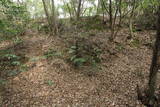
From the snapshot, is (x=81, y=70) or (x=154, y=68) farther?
(x=81, y=70)

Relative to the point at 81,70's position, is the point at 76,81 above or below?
below

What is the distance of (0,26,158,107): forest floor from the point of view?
3912 millimetres

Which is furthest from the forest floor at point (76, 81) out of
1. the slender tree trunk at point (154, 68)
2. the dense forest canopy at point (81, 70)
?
the slender tree trunk at point (154, 68)

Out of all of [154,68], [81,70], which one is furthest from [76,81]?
[154,68]

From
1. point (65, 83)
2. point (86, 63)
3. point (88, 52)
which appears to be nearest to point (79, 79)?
point (65, 83)

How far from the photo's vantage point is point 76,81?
16.2 ft

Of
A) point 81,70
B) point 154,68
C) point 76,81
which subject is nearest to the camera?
point 154,68

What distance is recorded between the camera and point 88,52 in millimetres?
6531

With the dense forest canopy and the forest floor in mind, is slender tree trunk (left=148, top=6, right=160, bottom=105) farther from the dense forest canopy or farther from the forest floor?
the forest floor

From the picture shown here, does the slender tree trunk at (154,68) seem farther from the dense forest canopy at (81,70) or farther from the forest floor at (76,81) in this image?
the forest floor at (76,81)

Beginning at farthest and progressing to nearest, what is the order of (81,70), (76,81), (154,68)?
(81,70)
(76,81)
(154,68)

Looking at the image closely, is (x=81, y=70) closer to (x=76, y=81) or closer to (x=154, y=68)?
(x=76, y=81)

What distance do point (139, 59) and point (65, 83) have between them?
4714 mm


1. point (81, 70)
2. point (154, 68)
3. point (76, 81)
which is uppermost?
point (154, 68)
